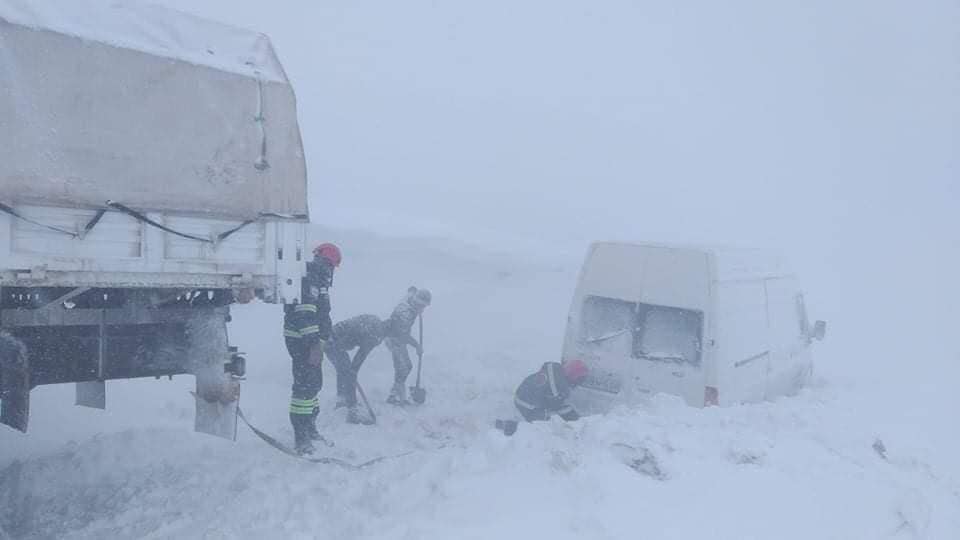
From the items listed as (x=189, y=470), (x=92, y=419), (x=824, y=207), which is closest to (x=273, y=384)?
(x=92, y=419)

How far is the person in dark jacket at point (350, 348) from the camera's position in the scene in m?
8.61

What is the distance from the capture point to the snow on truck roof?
4430 mm

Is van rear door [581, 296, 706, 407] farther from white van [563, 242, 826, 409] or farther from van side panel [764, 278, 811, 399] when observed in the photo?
van side panel [764, 278, 811, 399]

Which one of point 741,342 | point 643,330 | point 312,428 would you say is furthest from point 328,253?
point 741,342

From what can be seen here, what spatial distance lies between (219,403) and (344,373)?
10.4ft

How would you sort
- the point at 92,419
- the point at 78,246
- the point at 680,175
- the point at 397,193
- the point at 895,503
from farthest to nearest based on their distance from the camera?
the point at 680,175 < the point at 397,193 < the point at 92,419 < the point at 895,503 < the point at 78,246

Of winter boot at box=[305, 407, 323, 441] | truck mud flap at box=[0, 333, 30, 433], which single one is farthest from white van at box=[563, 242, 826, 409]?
truck mud flap at box=[0, 333, 30, 433]

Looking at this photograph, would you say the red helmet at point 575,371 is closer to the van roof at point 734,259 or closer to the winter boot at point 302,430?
the van roof at point 734,259

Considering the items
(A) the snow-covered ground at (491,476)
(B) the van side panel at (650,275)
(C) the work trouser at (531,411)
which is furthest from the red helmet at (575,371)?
(A) the snow-covered ground at (491,476)

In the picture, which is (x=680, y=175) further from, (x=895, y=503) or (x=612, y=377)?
(x=895, y=503)

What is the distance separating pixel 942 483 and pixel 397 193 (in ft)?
50.0

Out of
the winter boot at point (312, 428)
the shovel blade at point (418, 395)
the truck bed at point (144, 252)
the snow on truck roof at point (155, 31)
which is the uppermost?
the snow on truck roof at point (155, 31)

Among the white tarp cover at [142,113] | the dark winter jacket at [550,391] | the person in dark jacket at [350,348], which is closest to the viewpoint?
the white tarp cover at [142,113]

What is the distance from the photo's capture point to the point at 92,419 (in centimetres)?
709
